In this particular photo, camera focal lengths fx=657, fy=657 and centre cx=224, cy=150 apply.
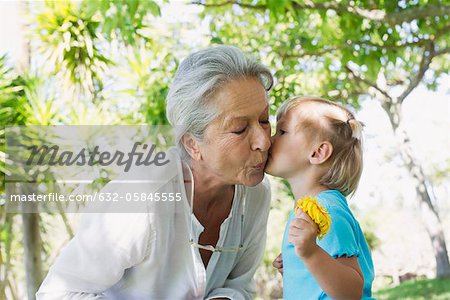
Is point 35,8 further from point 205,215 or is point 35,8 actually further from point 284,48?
point 205,215

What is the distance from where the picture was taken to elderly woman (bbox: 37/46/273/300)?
1.70 meters

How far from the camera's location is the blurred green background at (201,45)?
4.00 meters

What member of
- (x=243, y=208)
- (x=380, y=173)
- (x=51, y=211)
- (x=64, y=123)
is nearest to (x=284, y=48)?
(x=64, y=123)

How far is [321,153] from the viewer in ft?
5.56

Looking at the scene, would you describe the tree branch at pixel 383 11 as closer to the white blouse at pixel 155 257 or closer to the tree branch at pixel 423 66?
the tree branch at pixel 423 66

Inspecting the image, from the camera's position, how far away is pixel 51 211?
6438 mm

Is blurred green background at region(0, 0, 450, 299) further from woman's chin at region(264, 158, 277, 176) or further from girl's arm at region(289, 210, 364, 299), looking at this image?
girl's arm at region(289, 210, 364, 299)

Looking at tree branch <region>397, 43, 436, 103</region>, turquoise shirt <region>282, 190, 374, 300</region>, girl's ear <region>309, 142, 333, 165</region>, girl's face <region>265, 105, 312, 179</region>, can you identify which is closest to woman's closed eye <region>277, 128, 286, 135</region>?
girl's face <region>265, 105, 312, 179</region>

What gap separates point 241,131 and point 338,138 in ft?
0.84

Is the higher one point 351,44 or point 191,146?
point 191,146

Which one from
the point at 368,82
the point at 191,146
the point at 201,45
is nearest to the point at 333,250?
the point at 191,146

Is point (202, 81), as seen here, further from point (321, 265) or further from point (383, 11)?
point (383, 11)

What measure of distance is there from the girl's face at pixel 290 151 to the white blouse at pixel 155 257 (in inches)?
10.1

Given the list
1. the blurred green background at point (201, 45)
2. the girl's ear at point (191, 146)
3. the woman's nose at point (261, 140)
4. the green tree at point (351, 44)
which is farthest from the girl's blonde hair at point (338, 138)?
the green tree at point (351, 44)
